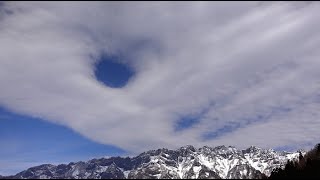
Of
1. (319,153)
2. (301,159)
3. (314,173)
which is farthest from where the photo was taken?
(301,159)

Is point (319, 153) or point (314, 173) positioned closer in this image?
point (314, 173)

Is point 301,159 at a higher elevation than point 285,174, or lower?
higher

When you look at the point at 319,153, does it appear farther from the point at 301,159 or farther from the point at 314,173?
the point at 314,173

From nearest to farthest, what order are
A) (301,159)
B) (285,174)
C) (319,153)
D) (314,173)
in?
(314,173) → (285,174) → (319,153) → (301,159)

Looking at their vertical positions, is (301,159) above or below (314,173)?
above

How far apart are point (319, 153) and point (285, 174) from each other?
15.4 meters

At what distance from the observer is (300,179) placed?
71438mm

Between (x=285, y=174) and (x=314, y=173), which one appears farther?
(x=285, y=174)

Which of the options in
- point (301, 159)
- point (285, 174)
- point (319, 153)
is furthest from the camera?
point (301, 159)

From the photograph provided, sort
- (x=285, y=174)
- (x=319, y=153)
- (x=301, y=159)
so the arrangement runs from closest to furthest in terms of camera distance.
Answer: (x=285, y=174) → (x=319, y=153) → (x=301, y=159)

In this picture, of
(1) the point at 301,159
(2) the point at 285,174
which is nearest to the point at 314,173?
(2) the point at 285,174

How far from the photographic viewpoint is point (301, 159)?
354 feet

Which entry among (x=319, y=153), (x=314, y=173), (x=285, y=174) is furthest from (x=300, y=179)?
(x=319, y=153)

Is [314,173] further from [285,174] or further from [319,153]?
[319,153]
